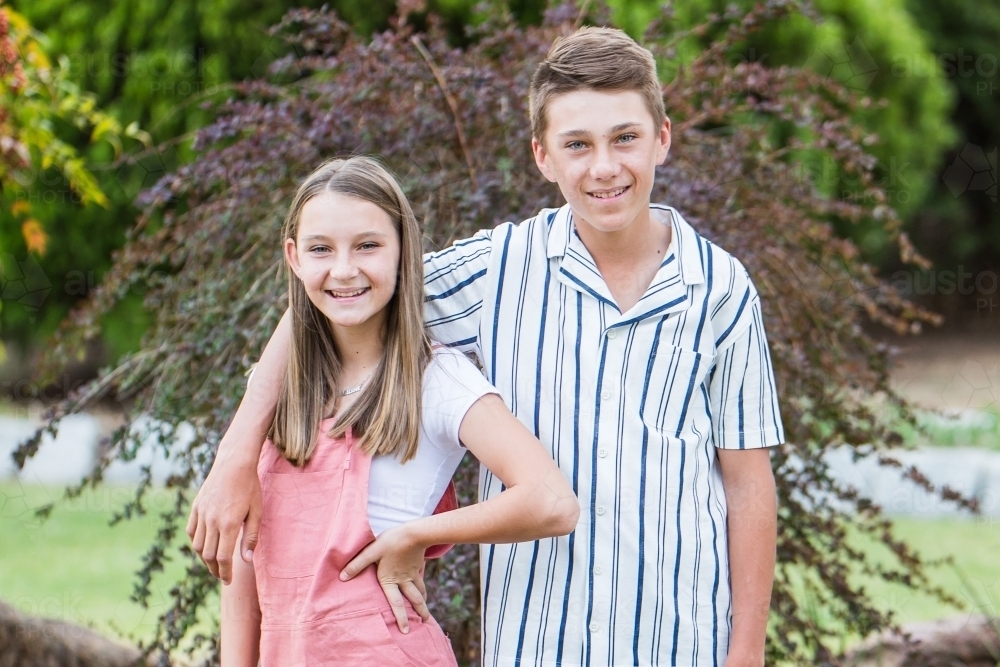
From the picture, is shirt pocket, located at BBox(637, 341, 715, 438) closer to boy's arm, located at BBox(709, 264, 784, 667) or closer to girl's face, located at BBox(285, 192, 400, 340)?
boy's arm, located at BBox(709, 264, 784, 667)

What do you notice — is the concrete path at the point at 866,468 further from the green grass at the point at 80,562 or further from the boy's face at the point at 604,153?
the boy's face at the point at 604,153

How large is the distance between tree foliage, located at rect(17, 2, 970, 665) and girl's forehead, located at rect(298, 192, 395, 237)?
60 cm

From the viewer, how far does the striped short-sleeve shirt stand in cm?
146

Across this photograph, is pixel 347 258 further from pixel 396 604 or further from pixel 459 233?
pixel 459 233

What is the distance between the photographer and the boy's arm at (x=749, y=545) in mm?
1477

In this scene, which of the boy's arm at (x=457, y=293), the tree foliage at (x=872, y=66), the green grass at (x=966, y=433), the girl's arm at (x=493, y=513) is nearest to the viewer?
the girl's arm at (x=493, y=513)

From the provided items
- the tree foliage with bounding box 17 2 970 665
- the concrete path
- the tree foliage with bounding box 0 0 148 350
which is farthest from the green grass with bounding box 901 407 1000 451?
the tree foliage with bounding box 0 0 148 350

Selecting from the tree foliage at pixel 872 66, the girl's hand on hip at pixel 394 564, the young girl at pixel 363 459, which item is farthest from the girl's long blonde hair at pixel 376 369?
the tree foliage at pixel 872 66

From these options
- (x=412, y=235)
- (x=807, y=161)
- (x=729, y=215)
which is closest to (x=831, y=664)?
(x=729, y=215)

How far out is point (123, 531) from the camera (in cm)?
525

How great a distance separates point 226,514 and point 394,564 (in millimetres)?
229

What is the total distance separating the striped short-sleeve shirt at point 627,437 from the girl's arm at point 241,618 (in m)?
0.32

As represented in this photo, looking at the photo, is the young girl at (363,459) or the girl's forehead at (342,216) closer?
the young girl at (363,459)

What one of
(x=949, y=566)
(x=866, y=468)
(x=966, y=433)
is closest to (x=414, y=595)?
(x=949, y=566)
